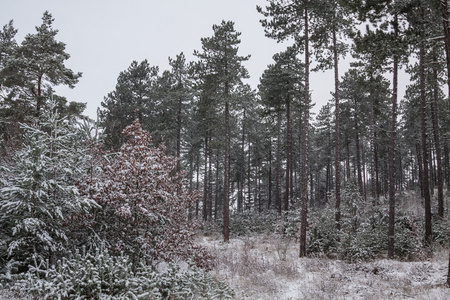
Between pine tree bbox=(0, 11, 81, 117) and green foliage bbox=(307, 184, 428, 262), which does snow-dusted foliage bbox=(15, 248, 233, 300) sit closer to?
green foliage bbox=(307, 184, 428, 262)

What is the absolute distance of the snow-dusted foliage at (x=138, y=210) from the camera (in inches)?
311

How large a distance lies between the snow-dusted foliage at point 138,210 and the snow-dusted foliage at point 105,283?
114 centimetres

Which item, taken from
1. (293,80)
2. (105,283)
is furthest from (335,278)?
(293,80)

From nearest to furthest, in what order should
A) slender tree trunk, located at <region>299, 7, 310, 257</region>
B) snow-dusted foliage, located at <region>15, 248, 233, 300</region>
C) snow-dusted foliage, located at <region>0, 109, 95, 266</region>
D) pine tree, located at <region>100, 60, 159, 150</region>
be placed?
snow-dusted foliage, located at <region>15, 248, 233, 300</region>, snow-dusted foliage, located at <region>0, 109, 95, 266</region>, slender tree trunk, located at <region>299, 7, 310, 257</region>, pine tree, located at <region>100, 60, 159, 150</region>

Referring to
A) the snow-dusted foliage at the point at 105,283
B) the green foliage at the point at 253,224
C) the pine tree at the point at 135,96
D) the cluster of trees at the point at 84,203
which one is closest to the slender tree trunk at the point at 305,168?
the cluster of trees at the point at 84,203

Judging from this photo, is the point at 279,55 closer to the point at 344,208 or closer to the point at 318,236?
the point at 344,208

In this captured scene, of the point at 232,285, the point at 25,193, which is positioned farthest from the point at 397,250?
the point at 25,193

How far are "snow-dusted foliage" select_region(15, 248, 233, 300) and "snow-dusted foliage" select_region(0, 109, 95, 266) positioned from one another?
0.80 metres

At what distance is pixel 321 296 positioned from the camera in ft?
23.5

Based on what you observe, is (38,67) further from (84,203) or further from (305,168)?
(305,168)

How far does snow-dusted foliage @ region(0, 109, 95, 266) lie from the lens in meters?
6.65

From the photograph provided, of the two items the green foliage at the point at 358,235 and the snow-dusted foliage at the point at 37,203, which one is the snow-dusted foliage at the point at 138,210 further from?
the green foliage at the point at 358,235

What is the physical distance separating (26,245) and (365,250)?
11.7 m

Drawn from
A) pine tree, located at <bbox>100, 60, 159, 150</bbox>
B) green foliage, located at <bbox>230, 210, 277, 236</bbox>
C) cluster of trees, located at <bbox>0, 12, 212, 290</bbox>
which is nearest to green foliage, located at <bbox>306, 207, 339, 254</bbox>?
cluster of trees, located at <bbox>0, 12, 212, 290</bbox>
